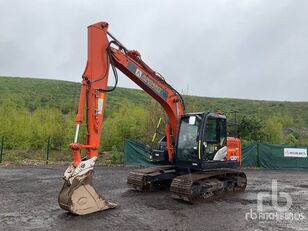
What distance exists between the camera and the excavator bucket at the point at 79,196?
7312 mm

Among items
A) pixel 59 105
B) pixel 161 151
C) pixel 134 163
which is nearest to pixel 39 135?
pixel 134 163

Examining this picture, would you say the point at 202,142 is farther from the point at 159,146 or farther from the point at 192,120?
the point at 159,146

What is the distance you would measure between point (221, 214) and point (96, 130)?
11.3ft

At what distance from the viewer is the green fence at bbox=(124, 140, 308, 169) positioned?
20.1 m

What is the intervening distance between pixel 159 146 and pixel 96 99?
146 inches

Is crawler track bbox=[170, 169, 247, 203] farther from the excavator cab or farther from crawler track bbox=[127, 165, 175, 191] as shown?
crawler track bbox=[127, 165, 175, 191]

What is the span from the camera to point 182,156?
10.3m

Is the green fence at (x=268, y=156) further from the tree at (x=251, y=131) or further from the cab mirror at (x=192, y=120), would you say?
the cab mirror at (x=192, y=120)

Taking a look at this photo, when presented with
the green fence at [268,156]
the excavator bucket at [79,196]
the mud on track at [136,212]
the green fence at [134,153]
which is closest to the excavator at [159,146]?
the excavator bucket at [79,196]

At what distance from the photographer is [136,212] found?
813 centimetres

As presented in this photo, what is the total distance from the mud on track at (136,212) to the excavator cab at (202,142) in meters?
1.07

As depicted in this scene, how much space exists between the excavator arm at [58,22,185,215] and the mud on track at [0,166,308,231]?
404 millimetres

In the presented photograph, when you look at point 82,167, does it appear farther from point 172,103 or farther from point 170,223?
point 172,103

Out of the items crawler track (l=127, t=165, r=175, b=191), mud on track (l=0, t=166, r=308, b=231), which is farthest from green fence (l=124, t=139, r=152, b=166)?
crawler track (l=127, t=165, r=175, b=191)
